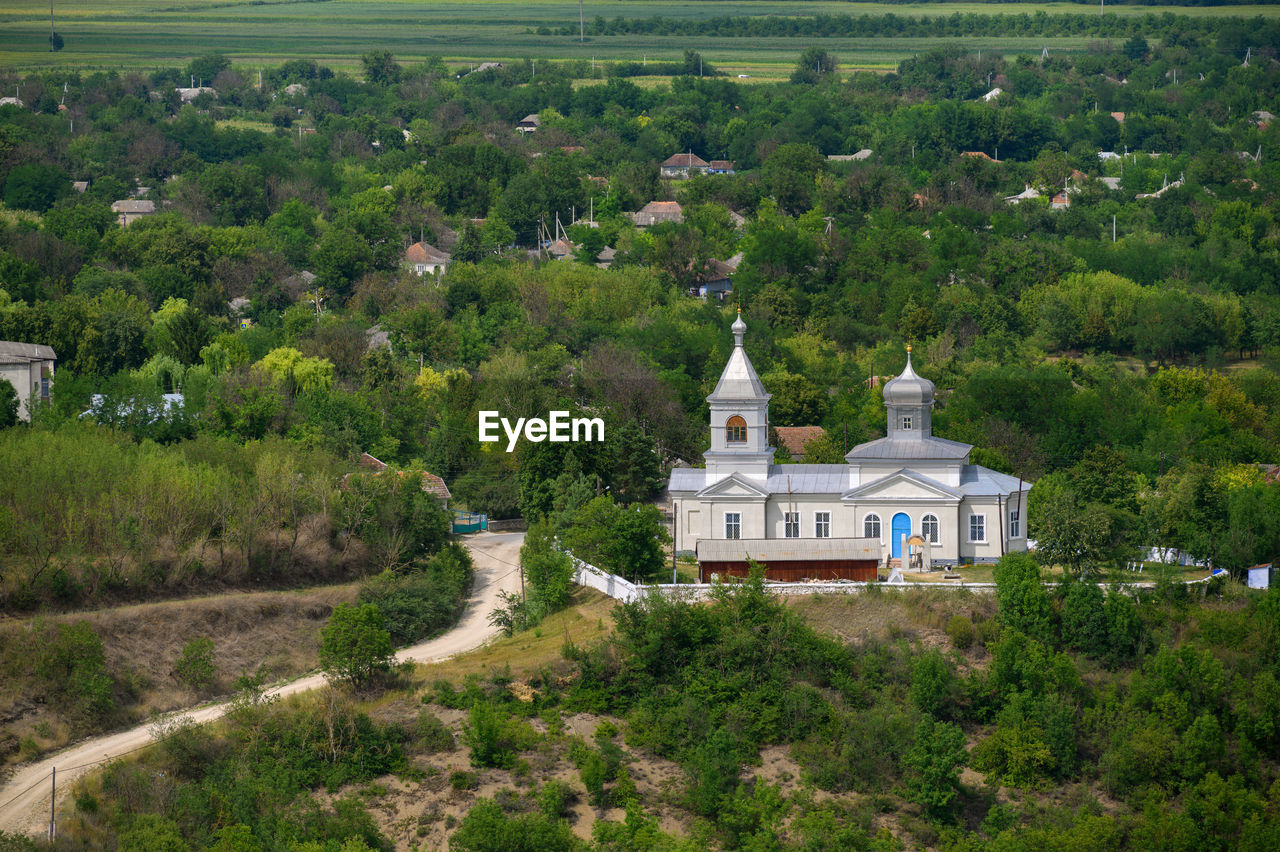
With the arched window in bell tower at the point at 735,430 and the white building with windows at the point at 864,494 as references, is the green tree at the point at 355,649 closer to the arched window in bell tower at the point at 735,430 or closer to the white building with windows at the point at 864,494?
the white building with windows at the point at 864,494

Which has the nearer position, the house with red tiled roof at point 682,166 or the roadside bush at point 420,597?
the roadside bush at point 420,597

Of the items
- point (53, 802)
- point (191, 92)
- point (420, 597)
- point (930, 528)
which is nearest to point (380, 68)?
point (191, 92)

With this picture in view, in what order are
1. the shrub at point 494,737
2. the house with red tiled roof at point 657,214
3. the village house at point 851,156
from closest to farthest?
the shrub at point 494,737, the house with red tiled roof at point 657,214, the village house at point 851,156

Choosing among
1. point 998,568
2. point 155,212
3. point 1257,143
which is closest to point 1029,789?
point 998,568

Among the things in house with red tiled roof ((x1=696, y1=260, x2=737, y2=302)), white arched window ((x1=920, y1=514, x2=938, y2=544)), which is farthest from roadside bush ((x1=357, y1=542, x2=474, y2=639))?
house with red tiled roof ((x1=696, y1=260, x2=737, y2=302))

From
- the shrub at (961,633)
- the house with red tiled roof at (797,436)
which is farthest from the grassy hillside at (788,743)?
the house with red tiled roof at (797,436)

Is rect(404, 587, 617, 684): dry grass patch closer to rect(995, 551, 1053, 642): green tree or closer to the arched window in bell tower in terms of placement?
the arched window in bell tower

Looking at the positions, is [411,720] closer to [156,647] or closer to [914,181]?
[156,647]
